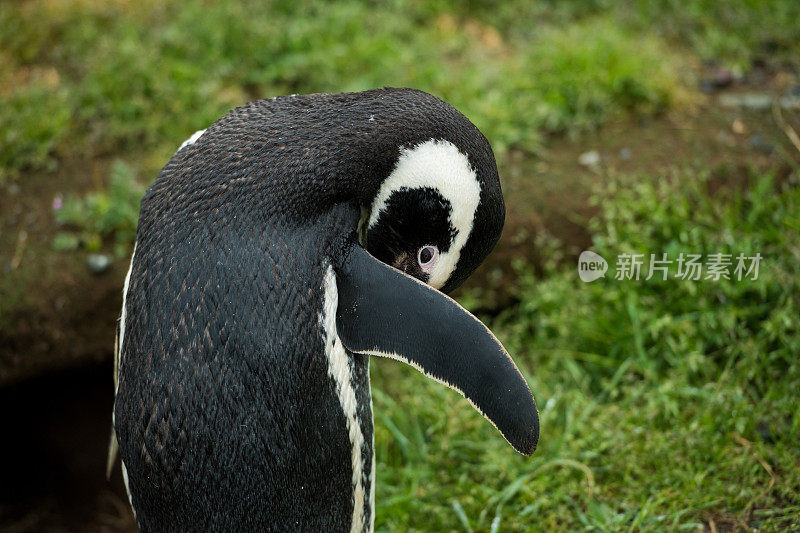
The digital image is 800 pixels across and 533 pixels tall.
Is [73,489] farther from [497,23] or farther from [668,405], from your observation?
[497,23]

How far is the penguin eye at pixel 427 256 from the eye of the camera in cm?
157

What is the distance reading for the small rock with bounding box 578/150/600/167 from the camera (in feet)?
9.89

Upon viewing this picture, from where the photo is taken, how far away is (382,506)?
2107 millimetres

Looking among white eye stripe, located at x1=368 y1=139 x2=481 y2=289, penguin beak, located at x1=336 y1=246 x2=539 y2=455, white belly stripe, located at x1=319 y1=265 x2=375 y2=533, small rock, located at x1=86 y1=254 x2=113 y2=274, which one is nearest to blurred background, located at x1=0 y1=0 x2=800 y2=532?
small rock, located at x1=86 y1=254 x2=113 y2=274

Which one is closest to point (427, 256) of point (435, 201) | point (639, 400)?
point (435, 201)

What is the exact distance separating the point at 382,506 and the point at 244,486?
0.85 m

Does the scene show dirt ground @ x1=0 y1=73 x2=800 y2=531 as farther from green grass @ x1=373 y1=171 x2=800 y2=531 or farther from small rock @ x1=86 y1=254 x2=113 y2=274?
green grass @ x1=373 y1=171 x2=800 y2=531

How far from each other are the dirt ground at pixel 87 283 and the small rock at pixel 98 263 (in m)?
0.02

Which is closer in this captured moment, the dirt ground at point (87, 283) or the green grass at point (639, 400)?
the green grass at point (639, 400)

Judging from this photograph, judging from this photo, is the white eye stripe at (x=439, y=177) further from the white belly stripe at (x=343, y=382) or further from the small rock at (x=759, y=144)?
the small rock at (x=759, y=144)

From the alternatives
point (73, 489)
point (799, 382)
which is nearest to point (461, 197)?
point (799, 382)

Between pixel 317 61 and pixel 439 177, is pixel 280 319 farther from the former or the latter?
pixel 317 61

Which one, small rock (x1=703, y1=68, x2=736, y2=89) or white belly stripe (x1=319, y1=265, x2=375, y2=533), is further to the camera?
small rock (x1=703, y1=68, x2=736, y2=89)

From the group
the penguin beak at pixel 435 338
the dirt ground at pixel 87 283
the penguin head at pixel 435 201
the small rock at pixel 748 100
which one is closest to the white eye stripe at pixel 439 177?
the penguin head at pixel 435 201
